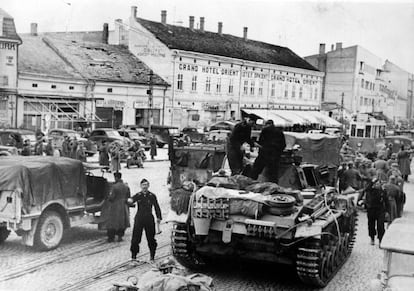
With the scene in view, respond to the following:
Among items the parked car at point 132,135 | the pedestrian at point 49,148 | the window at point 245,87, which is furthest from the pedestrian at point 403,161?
the pedestrian at point 49,148

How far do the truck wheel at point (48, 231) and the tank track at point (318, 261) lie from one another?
4116 mm

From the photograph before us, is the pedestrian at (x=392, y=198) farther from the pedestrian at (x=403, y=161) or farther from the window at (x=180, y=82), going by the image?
the window at (x=180, y=82)

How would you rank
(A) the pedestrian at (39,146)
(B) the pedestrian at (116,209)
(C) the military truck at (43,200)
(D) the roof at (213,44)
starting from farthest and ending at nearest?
(D) the roof at (213,44), (A) the pedestrian at (39,146), (B) the pedestrian at (116,209), (C) the military truck at (43,200)

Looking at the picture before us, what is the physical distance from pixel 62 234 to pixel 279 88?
15.6 metres

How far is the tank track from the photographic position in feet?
27.8

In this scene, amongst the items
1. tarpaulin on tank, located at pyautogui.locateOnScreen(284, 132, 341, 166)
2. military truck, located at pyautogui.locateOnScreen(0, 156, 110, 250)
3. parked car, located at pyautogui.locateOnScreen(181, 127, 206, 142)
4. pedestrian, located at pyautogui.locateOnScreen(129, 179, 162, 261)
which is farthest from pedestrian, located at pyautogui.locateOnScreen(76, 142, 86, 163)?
pedestrian, located at pyautogui.locateOnScreen(129, 179, 162, 261)

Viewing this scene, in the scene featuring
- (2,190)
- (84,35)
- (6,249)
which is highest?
(84,35)

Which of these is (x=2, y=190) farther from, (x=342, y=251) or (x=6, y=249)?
(x=342, y=251)

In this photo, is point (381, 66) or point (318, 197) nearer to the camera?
point (318, 197)

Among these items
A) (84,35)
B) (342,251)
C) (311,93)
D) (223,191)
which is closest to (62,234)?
(223,191)

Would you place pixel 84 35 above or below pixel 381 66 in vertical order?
above

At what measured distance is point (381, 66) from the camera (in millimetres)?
11844

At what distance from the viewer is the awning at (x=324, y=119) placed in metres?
29.1

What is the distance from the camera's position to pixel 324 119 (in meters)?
30.0
